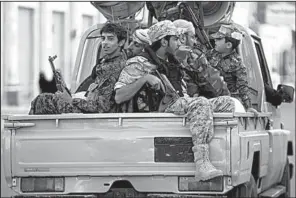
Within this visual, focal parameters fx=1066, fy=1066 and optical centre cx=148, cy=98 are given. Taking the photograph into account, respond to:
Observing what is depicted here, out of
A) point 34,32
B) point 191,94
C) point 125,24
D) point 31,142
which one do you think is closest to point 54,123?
point 31,142

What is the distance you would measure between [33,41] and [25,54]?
1.88 feet

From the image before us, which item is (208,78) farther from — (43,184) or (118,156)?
(43,184)

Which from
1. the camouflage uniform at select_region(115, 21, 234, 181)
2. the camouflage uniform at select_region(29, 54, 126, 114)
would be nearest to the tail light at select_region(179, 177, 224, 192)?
the camouflage uniform at select_region(115, 21, 234, 181)

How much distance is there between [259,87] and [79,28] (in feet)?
89.2

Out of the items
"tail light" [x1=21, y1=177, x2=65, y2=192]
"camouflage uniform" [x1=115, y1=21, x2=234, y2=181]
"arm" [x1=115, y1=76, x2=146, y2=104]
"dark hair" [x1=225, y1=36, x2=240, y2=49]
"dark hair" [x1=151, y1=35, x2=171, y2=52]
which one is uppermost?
"dark hair" [x1=225, y1=36, x2=240, y2=49]

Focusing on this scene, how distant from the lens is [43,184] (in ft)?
29.6

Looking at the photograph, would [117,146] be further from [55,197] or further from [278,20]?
[278,20]

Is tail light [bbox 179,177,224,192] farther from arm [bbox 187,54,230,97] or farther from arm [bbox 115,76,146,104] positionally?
arm [bbox 187,54,230,97]

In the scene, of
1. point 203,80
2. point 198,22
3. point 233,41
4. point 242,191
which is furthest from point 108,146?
point 198,22

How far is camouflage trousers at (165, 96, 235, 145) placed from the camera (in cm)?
859

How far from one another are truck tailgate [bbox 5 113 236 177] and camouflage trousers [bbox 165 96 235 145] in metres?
0.08

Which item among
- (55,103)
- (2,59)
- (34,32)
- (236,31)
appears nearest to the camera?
(55,103)

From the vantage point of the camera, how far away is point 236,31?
37.9 feet

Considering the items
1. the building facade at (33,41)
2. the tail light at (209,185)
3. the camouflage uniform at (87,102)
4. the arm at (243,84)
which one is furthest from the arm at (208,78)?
the building facade at (33,41)
